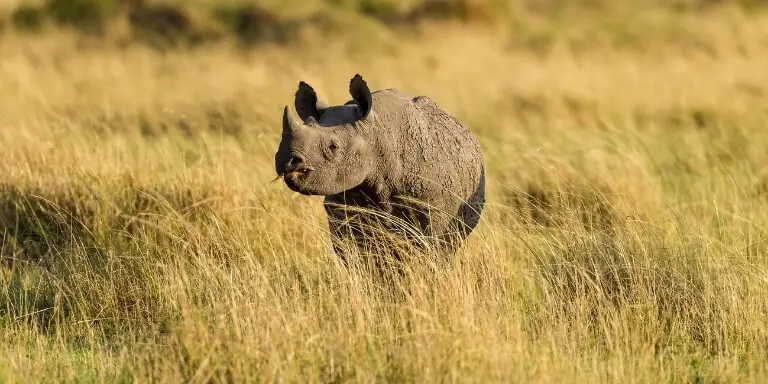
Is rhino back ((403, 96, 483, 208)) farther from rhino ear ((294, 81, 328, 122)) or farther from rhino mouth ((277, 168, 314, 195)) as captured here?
rhino mouth ((277, 168, 314, 195))

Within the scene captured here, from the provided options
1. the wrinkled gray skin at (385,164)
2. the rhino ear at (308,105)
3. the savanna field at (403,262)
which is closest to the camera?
the wrinkled gray skin at (385,164)

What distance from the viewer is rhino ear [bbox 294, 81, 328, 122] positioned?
241 inches

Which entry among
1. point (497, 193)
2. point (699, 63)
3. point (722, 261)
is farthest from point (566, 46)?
point (722, 261)

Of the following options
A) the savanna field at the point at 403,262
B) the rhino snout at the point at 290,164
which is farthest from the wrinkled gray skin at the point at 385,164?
the savanna field at the point at 403,262

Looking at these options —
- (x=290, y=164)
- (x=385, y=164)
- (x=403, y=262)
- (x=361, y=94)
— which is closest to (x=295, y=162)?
(x=290, y=164)

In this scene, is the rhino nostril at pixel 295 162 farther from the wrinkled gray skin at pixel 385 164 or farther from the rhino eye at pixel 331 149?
the rhino eye at pixel 331 149

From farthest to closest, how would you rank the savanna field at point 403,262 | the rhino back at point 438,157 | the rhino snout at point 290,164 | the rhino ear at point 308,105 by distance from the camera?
the rhino back at point 438,157 → the rhino ear at point 308,105 → the savanna field at point 403,262 → the rhino snout at point 290,164

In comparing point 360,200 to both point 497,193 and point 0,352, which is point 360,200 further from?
point 497,193

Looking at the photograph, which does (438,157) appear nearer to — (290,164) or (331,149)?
(331,149)

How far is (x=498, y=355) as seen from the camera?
18.0 feet

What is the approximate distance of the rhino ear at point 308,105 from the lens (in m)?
6.13

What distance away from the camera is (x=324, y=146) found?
562 cm

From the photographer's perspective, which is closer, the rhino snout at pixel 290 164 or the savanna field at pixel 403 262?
the rhino snout at pixel 290 164

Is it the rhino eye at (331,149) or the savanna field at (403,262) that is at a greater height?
the rhino eye at (331,149)
